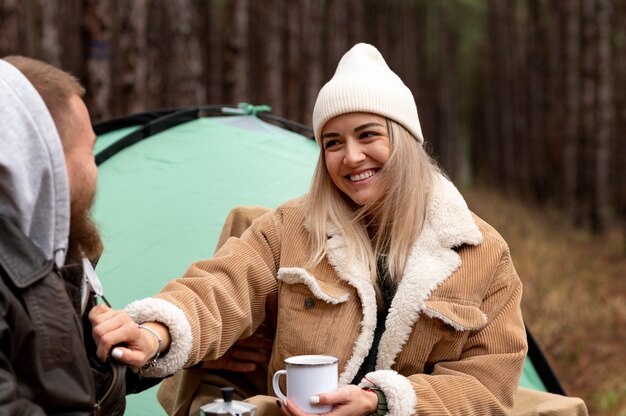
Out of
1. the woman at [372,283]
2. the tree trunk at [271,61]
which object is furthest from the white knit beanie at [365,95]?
the tree trunk at [271,61]

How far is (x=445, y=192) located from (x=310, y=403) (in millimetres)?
956

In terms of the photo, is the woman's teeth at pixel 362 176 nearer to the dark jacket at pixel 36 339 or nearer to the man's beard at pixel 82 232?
the man's beard at pixel 82 232

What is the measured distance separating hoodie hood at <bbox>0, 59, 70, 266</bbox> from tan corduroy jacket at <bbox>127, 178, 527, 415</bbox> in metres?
0.74

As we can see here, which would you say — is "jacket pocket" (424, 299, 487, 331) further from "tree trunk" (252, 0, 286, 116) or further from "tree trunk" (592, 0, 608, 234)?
"tree trunk" (592, 0, 608, 234)

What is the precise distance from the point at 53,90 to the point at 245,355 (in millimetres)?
1376

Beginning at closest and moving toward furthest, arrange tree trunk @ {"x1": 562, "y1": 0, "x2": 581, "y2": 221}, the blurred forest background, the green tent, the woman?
1. the woman
2. the green tent
3. the blurred forest background
4. tree trunk @ {"x1": 562, "y1": 0, "x2": 581, "y2": 221}

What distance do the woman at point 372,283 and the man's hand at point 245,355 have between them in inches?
3.6

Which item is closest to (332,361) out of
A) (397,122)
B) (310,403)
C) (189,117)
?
(310,403)

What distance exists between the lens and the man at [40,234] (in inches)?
67.8

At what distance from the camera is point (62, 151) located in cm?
184

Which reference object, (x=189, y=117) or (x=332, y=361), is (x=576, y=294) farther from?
(x=332, y=361)

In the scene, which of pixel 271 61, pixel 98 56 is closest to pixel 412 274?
pixel 98 56

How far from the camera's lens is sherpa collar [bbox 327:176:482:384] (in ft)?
8.86

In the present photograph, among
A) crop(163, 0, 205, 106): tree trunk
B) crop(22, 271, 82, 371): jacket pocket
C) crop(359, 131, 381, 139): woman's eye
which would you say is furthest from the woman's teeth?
crop(163, 0, 205, 106): tree trunk
